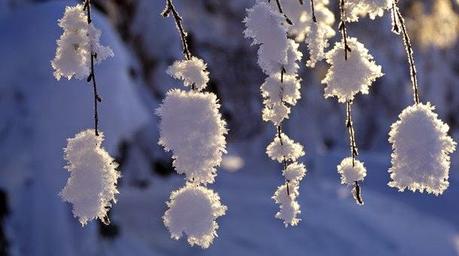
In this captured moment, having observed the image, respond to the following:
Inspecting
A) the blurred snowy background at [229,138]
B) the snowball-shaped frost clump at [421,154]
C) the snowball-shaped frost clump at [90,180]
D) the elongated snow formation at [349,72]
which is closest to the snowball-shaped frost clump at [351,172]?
the elongated snow formation at [349,72]

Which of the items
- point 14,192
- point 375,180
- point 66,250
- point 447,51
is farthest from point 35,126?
point 447,51

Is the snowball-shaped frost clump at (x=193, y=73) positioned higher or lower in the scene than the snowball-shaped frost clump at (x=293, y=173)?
lower

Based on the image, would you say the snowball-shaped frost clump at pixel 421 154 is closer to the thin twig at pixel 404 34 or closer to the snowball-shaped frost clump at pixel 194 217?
the thin twig at pixel 404 34

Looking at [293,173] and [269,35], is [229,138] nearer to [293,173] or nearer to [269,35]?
[293,173]

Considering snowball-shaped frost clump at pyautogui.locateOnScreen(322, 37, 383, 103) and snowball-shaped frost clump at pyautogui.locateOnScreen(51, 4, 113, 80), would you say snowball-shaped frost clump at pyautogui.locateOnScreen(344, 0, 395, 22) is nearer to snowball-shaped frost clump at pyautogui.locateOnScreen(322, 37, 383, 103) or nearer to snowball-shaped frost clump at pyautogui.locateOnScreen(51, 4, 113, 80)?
snowball-shaped frost clump at pyautogui.locateOnScreen(322, 37, 383, 103)

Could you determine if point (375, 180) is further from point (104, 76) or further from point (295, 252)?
point (104, 76)

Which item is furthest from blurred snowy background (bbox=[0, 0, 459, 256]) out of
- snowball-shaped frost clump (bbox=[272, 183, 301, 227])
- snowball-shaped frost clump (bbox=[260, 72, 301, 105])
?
snowball-shaped frost clump (bbox=[260, 72, 301, 105])
